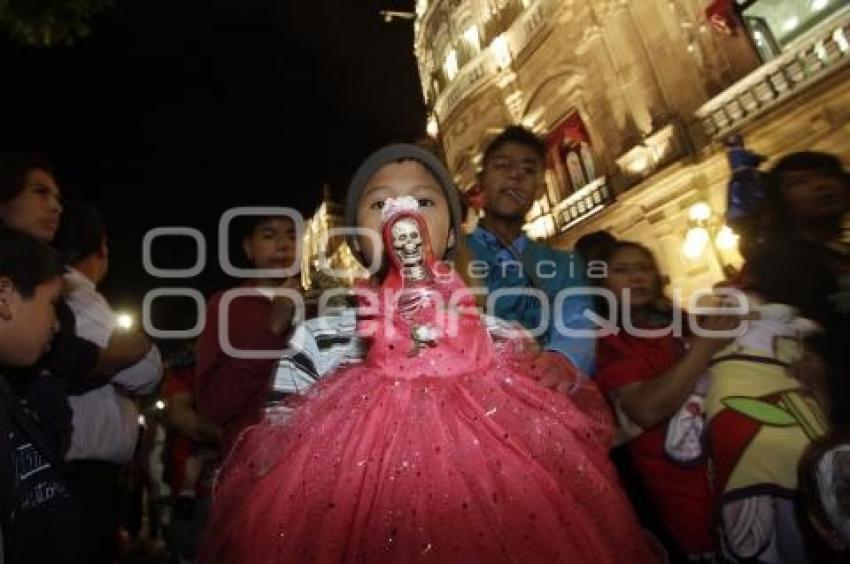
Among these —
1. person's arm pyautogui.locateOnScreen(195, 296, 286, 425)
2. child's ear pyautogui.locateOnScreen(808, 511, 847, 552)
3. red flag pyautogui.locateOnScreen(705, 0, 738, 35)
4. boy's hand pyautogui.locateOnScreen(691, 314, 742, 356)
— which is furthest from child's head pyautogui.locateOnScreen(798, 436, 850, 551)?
red flag pyautogui.locateOnScreen(705, 0, 738, 35)

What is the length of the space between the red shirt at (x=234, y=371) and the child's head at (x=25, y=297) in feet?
2.33

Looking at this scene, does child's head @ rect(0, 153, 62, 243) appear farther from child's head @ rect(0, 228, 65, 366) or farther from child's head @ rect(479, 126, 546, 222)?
child's head @ rect(479, 126, 546, 222)

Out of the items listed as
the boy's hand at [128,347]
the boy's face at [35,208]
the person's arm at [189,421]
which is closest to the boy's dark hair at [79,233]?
the boy's face at [35,208]

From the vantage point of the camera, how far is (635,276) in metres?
3.19

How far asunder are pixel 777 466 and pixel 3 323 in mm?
3115

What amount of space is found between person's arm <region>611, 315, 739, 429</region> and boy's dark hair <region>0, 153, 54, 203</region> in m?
3.57

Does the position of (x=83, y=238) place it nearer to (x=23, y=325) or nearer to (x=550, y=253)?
(x=23, y=325)

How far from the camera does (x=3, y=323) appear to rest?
85.5 inches

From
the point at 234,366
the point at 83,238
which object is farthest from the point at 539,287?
the point at 83,238

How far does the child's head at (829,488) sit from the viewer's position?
1.96 m

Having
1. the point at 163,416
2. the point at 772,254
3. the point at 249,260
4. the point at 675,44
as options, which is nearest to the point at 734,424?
the point at 772,254

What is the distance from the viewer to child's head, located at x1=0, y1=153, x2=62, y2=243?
310 cm

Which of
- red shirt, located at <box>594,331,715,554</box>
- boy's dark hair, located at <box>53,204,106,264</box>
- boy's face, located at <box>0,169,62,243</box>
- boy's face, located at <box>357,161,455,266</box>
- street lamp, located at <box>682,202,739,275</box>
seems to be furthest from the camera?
street lamp, located at <box>682,202,739,275</box>

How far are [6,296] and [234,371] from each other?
984 mm
